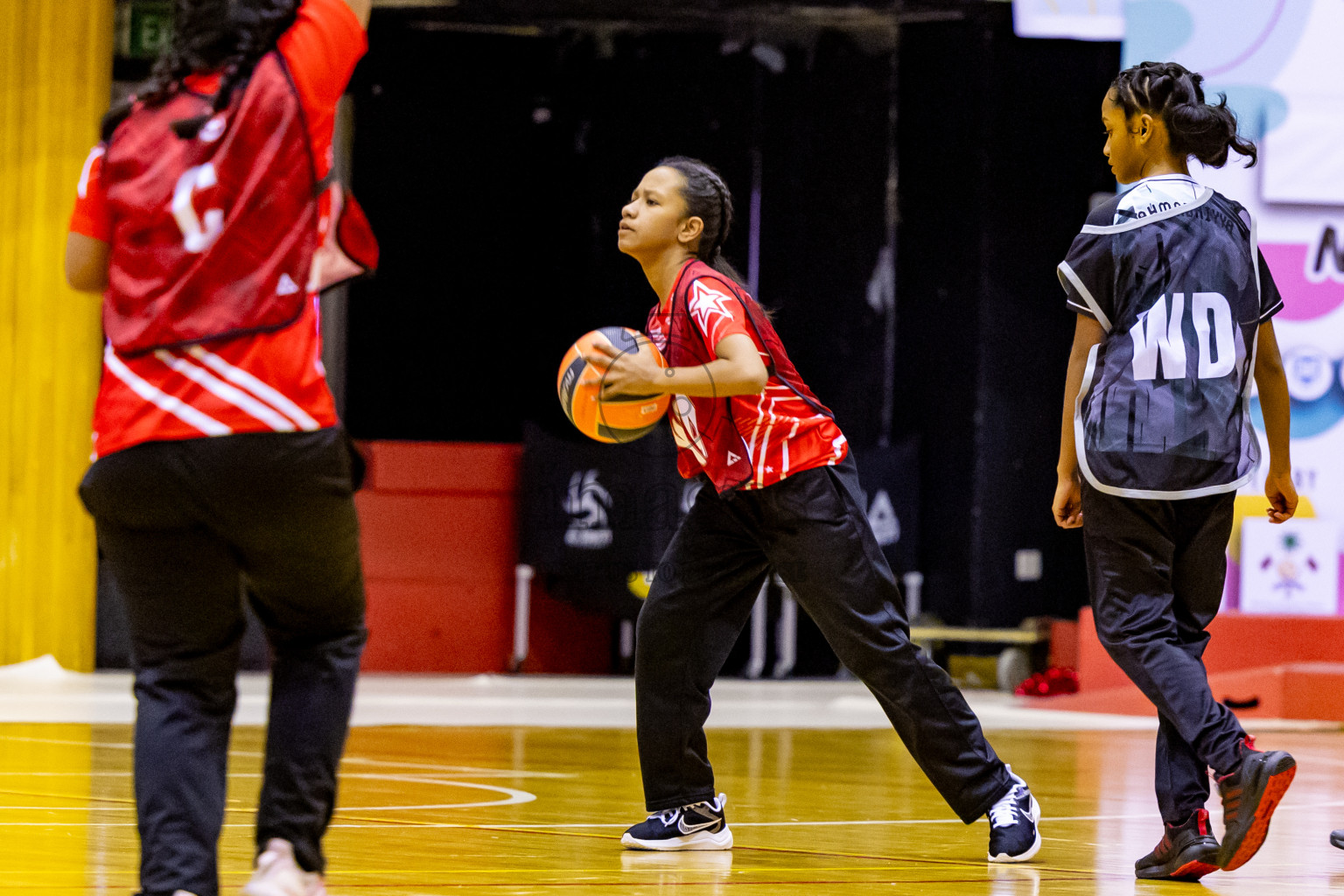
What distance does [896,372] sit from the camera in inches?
439

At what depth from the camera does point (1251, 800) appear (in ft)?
9.78

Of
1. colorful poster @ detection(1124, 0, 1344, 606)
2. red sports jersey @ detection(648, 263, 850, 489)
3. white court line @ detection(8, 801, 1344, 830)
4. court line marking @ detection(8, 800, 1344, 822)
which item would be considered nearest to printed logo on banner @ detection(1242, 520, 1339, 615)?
colorful poster @ detection(1124, 0, 1344, 606)

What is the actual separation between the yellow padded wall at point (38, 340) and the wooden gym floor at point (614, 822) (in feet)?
12.4

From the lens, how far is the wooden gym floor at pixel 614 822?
9.68ft

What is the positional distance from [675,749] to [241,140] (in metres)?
1.68

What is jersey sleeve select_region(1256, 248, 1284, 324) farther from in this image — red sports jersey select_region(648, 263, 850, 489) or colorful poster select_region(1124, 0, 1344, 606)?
colorful poster select_region(1124, 0, 1344, 606)

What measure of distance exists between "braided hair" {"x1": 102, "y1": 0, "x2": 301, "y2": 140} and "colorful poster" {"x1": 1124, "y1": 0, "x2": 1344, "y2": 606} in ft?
23.0

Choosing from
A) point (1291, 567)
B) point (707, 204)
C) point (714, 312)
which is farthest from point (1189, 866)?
point (1291, 567)

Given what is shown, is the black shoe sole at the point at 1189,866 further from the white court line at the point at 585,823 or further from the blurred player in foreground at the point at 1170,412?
the white court line at the point at 585,823

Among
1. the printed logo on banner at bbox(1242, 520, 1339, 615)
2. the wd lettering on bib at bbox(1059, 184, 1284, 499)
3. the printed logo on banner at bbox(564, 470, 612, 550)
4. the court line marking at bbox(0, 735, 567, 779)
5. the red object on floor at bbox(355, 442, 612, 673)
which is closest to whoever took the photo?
the wd lettering on bib at bbox(1059, 184, 1284, 499)

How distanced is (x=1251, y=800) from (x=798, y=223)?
8.42 metres

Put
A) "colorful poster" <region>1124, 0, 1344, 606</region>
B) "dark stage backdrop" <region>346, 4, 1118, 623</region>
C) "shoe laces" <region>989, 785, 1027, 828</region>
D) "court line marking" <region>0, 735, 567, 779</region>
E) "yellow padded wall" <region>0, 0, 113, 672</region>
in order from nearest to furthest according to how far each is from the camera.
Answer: "shoe laces" <region>989, 785, 1027, 828</region> < "court line marking" <region>0, 735, 567, 779</region> < "colorful poster" <region>1124, 0, 1344, 606</region> < "yellow padded wall" <region>0, 0, 113, 672</region> < "dark stage backdrop" <region>346, 4, 1118, 623</region>

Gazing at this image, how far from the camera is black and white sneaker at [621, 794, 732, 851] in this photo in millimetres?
3424

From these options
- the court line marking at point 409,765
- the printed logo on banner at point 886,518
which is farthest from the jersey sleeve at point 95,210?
the printed logo on banner at point 886,518
